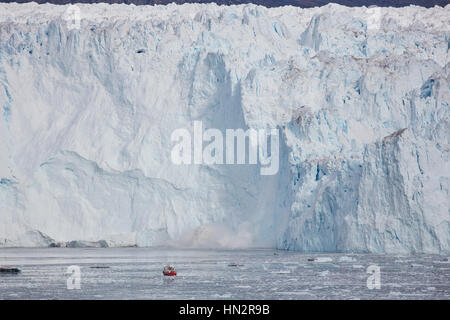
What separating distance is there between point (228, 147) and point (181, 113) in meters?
2.88

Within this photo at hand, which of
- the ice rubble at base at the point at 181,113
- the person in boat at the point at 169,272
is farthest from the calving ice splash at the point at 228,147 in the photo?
the person in boat at the point at 169,272

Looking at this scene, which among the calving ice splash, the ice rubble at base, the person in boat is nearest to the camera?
the person in boat

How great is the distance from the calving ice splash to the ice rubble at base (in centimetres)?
39

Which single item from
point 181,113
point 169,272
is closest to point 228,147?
point 181,113

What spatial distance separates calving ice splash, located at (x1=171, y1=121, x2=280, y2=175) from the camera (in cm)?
3997

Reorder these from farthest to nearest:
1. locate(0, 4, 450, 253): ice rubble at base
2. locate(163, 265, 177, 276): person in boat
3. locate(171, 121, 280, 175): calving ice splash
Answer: locate(171, 121, 280, 175): calving ice splash
locate(0, 4, 450, 253): ice rubble at base
locate(163, 265, 177, 276): person in boat

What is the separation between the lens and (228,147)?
41406 millimetres

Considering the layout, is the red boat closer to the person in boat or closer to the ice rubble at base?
the person in boat

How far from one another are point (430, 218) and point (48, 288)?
1348 centimetres

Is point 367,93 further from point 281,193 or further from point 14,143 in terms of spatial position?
point 14,143

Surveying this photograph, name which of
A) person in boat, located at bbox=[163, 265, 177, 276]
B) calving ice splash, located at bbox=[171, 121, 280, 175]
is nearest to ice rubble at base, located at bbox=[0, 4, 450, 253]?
calving ice splash, located at bbox=[171, 121, 280, 175]

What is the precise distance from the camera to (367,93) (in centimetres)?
3934

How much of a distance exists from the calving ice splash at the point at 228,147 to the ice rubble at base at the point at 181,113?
15.2 inches

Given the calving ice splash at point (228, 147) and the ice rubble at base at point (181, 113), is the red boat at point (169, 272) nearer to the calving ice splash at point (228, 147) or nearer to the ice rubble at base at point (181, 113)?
the ice rubble at base at point (181, 113)
